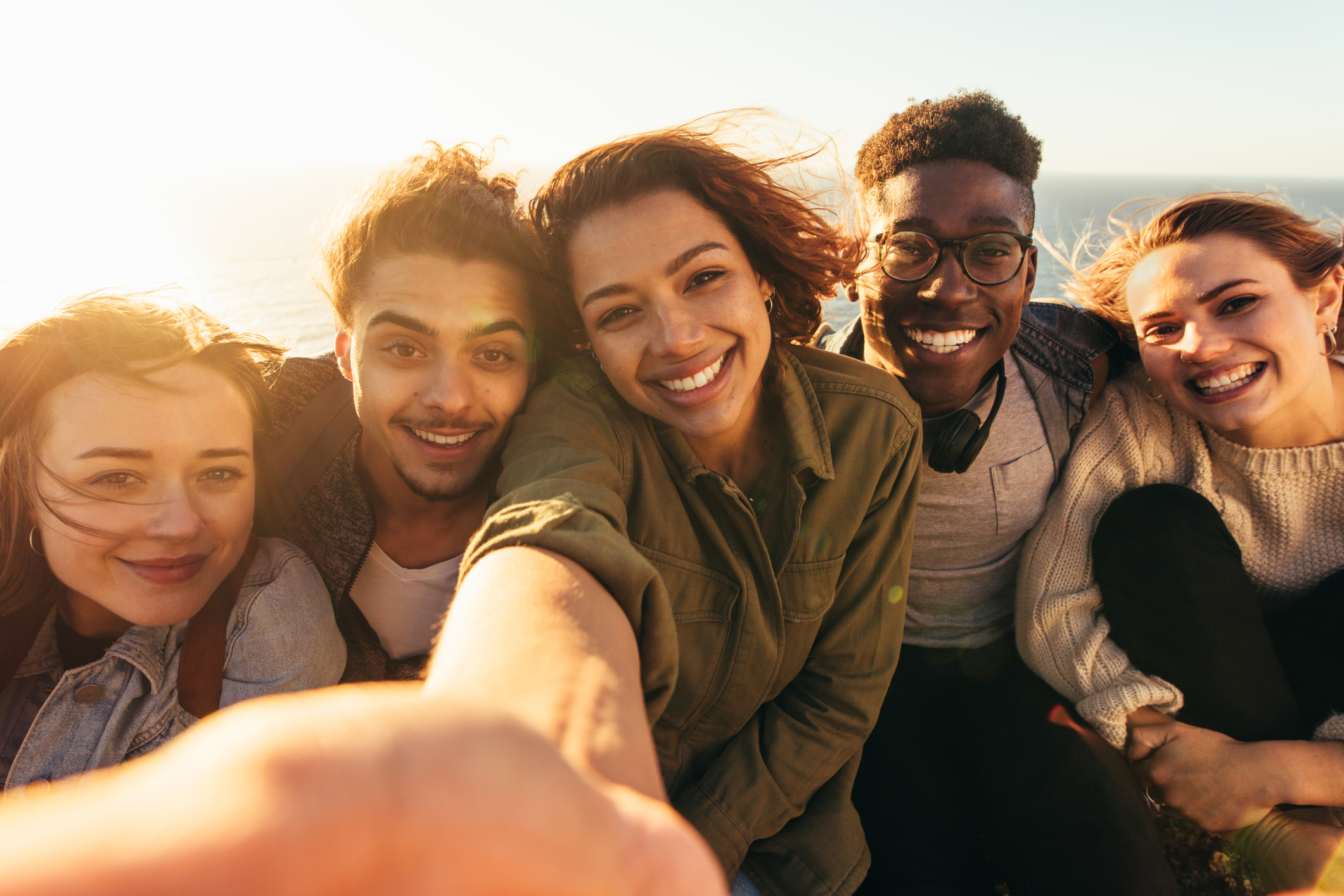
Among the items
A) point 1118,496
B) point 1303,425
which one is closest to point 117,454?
point 1118,496

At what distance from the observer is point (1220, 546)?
2.47 m

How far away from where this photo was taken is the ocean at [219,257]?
2.93 m

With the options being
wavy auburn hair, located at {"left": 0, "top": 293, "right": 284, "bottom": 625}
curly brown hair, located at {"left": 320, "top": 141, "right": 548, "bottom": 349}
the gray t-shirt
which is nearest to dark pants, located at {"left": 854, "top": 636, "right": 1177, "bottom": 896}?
the gray t-shirt

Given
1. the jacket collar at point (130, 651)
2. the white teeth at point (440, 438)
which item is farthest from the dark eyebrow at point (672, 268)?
the jacket collar at point (130, 651)

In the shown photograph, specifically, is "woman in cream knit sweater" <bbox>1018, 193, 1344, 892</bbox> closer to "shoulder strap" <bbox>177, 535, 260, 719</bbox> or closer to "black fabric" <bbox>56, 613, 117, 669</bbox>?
"shoulder strap" <bbox>177, 535, 260, 719</bbox>

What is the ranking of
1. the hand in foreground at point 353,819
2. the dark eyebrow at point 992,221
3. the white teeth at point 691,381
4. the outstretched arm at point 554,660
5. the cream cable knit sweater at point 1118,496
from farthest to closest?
the dark eyebrow at point 992,221 < the cream cable knit sweater at point 1118,496 < the white teeth at point 691,381 < the outstretched arm at point 554,660 < the hand in foreground at point 353,819

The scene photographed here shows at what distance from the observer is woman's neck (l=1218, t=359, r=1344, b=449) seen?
2.56 metres

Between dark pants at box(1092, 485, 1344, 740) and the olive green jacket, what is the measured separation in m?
0.83

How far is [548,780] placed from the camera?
2.20ft

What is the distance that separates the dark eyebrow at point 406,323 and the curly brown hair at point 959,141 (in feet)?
6.38

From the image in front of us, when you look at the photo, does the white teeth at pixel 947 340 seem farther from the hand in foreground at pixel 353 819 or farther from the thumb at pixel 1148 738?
the hand in foreground at pixel 353 819

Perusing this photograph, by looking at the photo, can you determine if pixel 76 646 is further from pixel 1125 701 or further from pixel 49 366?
pixel 1125 701

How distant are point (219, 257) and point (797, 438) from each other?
3748 centimetres

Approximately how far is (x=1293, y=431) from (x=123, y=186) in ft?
559
